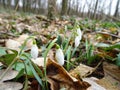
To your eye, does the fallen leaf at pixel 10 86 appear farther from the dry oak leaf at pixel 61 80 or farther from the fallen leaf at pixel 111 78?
the fallen leaf at pixel 111 78

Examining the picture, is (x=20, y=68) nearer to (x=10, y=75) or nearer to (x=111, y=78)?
(x=10, y=75)

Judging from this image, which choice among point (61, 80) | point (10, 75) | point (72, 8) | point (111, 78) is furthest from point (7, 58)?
point (72, 8)

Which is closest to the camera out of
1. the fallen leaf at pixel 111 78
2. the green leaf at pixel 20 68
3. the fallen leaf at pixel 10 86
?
the fallen leaf at pixel 10 86

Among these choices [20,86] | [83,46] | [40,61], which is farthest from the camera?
[83,46]

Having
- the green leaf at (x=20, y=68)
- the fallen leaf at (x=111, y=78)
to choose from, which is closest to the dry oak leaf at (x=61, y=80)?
the green leaf at (x=20, y=68)

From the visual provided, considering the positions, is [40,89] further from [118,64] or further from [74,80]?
[118,64]

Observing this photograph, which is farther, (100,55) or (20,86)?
(100,55)

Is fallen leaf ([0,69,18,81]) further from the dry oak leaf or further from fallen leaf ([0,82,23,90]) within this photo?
the dry oak leaf

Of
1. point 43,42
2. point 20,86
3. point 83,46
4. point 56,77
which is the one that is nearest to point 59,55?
point 56,77
